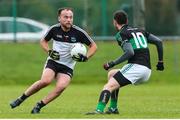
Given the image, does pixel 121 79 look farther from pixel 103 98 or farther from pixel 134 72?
pixel 103 98

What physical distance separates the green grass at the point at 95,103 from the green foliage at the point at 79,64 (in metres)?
4.26

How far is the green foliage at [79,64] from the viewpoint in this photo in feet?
99.9

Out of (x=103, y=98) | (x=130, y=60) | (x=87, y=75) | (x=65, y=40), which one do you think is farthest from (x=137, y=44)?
(x=87, y=75)

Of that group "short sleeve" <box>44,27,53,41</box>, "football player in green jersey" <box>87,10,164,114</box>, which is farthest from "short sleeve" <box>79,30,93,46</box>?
"football player in green jersey" <box>87,10,164,114</box>

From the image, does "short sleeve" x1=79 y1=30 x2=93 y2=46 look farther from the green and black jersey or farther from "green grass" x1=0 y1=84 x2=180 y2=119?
"green grass" x1=0 y1=84 x2=180 y2=119

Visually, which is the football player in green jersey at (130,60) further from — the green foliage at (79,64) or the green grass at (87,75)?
the green foliage at (79,64)

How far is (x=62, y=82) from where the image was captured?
1568 cm

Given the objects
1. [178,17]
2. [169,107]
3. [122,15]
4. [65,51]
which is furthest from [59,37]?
[178,17]

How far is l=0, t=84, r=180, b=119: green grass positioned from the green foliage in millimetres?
4264

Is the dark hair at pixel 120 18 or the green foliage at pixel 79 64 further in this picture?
the green foliage at pixel 79 64

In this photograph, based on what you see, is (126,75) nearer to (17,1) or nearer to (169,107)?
(169,107)

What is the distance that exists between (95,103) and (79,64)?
1199 cm

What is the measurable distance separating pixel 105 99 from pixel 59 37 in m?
1.61

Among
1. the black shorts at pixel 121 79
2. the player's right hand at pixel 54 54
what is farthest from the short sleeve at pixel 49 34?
the black shorts at pixel 121 79
